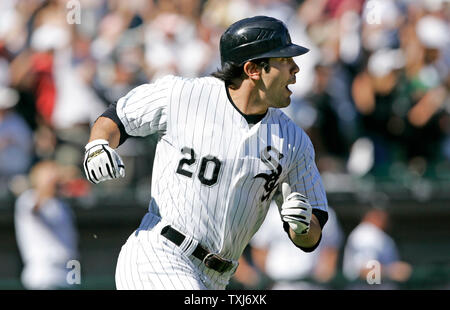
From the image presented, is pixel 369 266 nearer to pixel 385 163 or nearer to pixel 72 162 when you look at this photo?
pixel 385 163

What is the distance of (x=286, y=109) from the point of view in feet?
27.8

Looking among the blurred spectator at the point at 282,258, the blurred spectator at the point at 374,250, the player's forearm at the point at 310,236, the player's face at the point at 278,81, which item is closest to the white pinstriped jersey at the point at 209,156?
→ the player's face at the point at 278,81

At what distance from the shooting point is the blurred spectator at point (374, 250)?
27.3 ft

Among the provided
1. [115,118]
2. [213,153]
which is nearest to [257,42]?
[213,153]

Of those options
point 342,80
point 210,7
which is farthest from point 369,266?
point 210,7

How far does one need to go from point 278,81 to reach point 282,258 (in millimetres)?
3852

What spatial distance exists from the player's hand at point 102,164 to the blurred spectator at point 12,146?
408cm

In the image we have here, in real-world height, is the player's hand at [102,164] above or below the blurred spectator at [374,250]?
above

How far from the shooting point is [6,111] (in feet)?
27.6

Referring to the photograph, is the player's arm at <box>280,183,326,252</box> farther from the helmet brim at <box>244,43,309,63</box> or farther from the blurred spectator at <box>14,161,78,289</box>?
the blurred spectator at <box>14,161,78,289</box>

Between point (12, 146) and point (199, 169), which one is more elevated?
point (12, 146)

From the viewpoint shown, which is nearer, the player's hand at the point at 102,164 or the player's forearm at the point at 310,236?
the player's hand at the point at 102,164

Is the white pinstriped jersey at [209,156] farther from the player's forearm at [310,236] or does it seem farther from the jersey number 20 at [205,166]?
the player's forearm at [310,236]

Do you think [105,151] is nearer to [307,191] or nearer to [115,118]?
[115,118]
